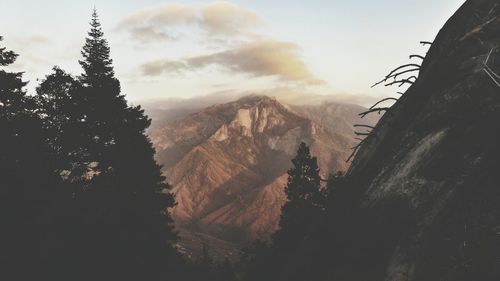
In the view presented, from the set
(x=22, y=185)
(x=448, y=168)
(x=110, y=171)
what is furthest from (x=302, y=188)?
(x=448, y=168)

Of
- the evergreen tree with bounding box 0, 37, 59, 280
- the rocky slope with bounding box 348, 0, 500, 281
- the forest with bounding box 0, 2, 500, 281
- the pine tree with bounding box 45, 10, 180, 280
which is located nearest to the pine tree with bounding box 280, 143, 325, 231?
the forest with bounding box 0, 2, 500, 281

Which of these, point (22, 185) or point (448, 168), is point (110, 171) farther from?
point (448, 168)

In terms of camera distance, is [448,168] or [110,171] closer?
[448,168]

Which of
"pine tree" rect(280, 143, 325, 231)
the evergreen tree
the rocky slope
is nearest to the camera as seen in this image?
the rocky slope

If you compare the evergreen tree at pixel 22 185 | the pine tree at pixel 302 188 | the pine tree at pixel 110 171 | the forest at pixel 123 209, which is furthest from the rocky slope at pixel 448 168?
the pine tree at pixel 302 188

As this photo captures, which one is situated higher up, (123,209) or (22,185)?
(22,185)

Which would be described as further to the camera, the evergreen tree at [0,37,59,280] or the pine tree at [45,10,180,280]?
the pine tree at [45,10,180,280]

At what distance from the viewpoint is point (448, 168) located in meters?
4.02

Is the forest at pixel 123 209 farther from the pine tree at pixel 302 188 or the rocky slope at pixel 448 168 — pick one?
the pine tree at pixel 302 188

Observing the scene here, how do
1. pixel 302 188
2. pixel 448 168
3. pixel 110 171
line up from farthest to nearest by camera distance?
pixel 302 188 → pixel 110 171 → pixel 448 168

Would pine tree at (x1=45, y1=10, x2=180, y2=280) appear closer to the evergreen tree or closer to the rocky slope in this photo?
the evergreen tree

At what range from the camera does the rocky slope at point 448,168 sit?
3.40 metres

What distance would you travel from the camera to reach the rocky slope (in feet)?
11.2

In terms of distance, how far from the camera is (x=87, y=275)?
16641mm
